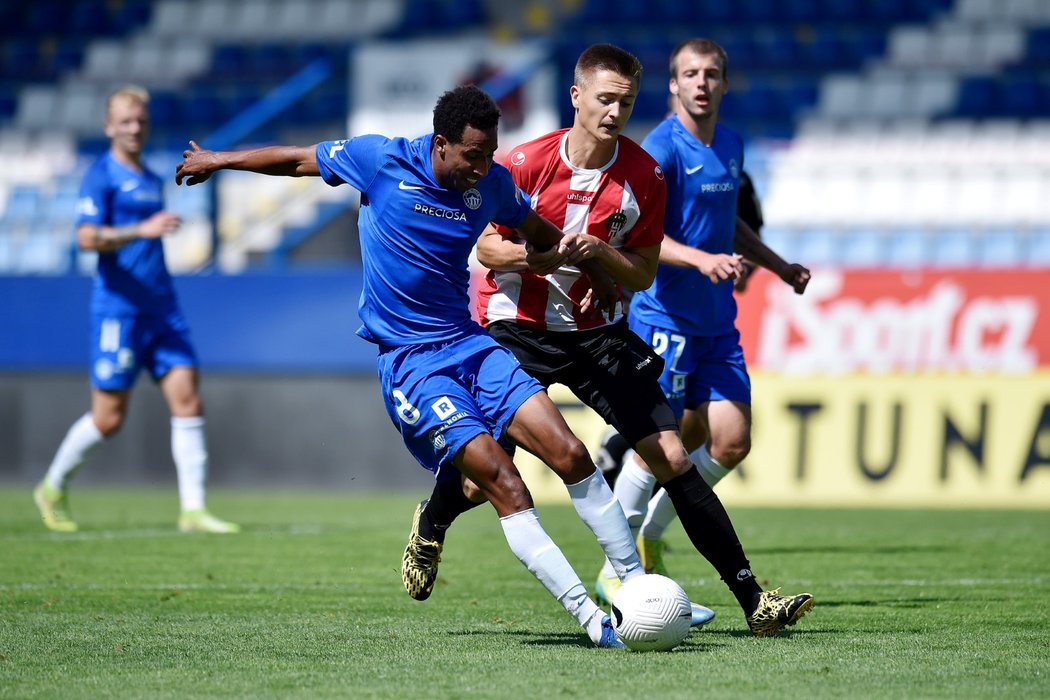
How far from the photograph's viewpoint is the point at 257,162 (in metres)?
6.08

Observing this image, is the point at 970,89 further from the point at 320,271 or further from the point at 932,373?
the point at 320,271

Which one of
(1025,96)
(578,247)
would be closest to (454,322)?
(578,247)

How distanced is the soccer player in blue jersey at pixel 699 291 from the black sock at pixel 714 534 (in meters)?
1.09

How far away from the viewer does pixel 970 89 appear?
21047mm

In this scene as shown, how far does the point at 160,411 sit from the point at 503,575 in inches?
321

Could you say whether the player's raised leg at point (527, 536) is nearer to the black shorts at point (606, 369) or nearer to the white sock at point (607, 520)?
the white sock at point (607, 520)

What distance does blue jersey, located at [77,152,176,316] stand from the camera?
10734 mm

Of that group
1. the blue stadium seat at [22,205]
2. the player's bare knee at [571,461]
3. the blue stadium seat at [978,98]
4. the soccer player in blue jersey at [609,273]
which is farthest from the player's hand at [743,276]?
the blue stadium seat at [978,98]

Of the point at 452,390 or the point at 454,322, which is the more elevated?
the point at 454,322

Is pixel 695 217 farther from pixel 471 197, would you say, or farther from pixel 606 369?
pixel 471 197

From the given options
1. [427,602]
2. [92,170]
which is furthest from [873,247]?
[427,602]

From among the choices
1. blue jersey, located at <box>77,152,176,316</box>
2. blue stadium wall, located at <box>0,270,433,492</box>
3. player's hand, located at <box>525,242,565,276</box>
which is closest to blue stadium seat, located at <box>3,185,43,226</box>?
blue stadium wall, located at <box>0,270,433,492</box>

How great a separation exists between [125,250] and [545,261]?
221 inches

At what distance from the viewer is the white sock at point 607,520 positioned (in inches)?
237
